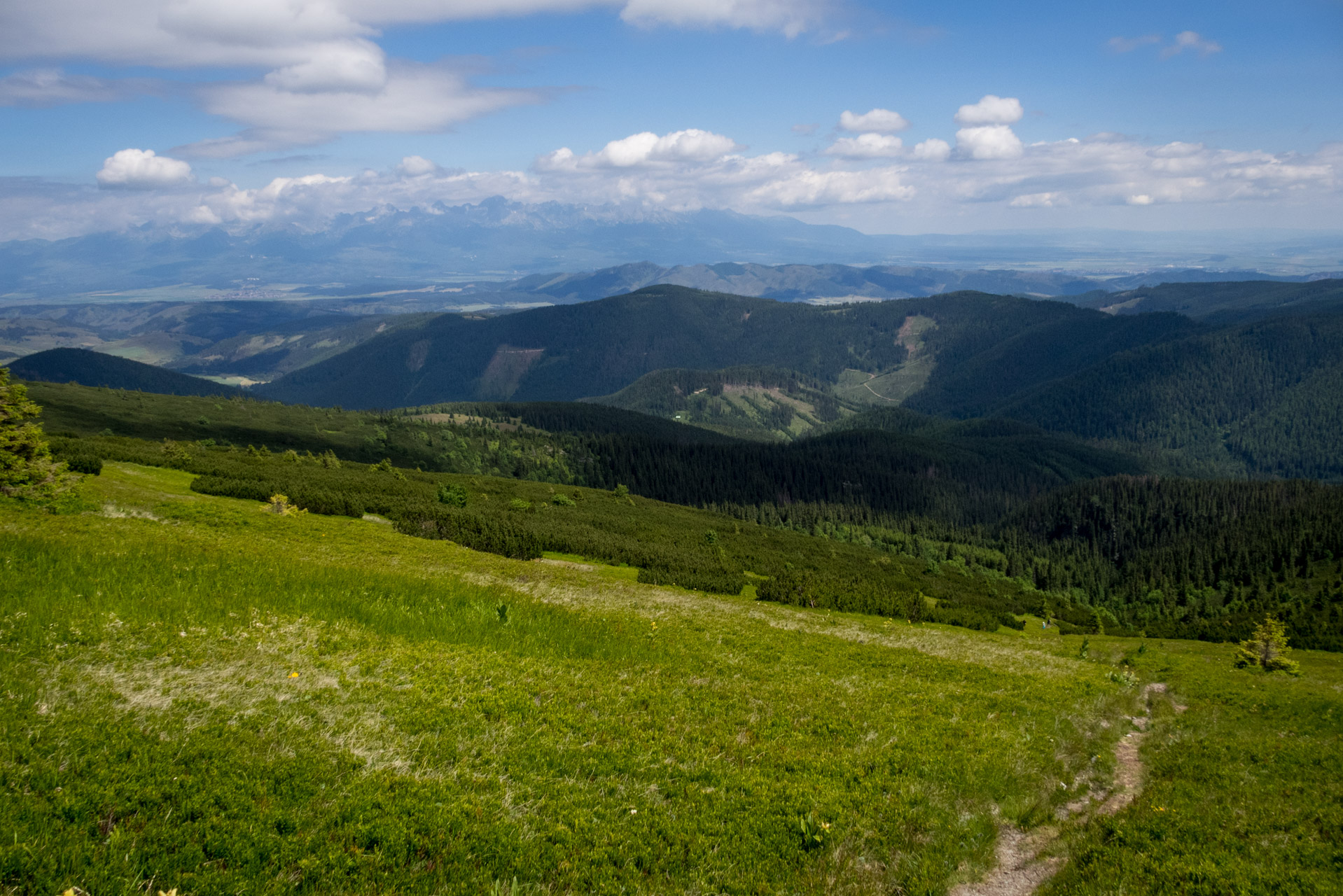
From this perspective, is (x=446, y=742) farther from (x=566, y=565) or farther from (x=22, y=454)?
(x=566, y=565)

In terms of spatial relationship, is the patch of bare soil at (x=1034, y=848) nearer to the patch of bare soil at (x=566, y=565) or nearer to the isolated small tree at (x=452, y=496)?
the patch of bare soil at (x=566, y=565)

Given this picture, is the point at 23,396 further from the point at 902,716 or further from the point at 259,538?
the point at 902,716

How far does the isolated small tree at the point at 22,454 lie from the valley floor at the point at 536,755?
16.8 feet

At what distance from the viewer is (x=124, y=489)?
48875 mm

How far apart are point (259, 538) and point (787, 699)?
3522 cm

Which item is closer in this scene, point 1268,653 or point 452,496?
point 1268,653

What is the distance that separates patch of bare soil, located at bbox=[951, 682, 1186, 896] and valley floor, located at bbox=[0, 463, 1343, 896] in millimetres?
226

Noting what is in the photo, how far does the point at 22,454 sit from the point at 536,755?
38.9 m

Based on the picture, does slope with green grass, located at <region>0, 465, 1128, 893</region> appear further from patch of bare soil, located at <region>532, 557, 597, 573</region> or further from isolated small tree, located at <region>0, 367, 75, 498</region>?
patch of bare soil, located at <region>532, 557, 597, 573</region>

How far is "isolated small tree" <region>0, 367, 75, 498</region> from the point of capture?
33031 mm

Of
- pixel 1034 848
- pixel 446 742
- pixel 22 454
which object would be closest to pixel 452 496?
pixel 22 454

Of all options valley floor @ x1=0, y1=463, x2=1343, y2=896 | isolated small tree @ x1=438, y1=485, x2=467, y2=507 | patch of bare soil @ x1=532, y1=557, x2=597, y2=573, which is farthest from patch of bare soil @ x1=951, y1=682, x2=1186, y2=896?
isolated small tree @ x1=438, y1=485, x2=467, y2=507

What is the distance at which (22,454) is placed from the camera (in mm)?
35719

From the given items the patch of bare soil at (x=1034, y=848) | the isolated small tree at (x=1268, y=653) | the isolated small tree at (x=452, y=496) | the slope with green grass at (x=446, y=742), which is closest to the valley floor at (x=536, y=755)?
the slope with green grass at (x=446, y=742)
